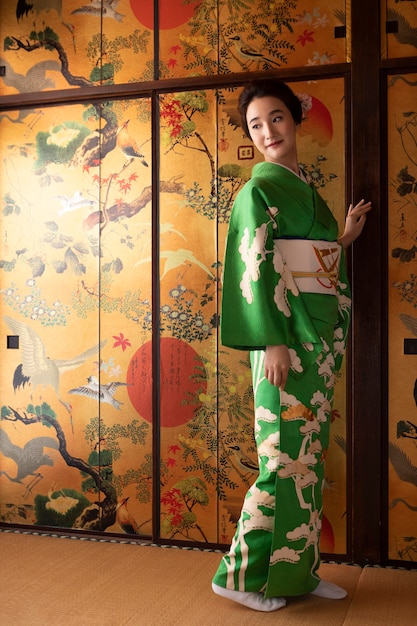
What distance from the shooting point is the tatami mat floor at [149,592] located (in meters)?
2.37

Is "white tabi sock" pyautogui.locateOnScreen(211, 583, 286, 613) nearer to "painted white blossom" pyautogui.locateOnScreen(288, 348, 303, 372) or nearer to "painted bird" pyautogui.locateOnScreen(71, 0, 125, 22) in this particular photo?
"painted white blossom" pyautogui.locateOnScreen(288, 348, 303, 372)

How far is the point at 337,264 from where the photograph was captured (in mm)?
2684

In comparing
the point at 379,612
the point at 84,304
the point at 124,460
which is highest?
the point at 84,304

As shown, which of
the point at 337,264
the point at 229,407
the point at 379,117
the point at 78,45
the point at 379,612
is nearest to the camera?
the point at 379,612

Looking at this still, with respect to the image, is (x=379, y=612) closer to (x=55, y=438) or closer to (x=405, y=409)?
(x=405, y=409)

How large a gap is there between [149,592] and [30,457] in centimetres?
106

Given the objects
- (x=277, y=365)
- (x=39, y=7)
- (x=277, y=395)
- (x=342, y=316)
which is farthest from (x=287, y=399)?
(x=39, y=7)

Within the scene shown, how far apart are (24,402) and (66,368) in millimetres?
274

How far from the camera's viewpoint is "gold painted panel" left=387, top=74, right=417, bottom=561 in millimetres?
2891

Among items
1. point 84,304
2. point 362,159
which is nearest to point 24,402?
point 84,304

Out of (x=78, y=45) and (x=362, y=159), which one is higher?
(x=78, y=45)

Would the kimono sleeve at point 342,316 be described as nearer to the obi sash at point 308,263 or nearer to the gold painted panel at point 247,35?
the obi sash at point 308,263

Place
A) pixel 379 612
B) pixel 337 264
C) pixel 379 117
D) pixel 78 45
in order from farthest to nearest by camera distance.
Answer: pixel 78 45 < pixel 379 117 < pixel 337 264 < pixel 379 612

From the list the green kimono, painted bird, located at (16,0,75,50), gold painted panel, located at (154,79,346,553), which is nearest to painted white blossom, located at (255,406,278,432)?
the green kimono
